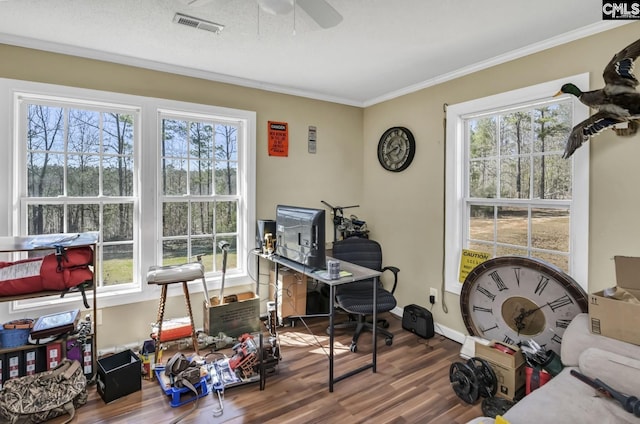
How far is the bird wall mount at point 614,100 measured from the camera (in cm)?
196

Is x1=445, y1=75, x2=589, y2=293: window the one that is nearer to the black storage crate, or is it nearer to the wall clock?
the wall clock

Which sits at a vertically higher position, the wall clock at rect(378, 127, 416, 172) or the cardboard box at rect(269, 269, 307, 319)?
the wall clock at rect(378, 127, 416, 172)

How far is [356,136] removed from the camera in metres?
4.38

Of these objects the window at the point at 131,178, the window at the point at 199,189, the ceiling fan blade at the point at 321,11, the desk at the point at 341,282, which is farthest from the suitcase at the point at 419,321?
the ceiling fan blade at the point at 321,11

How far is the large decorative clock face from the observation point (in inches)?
91.7

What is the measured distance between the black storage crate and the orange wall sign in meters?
2.35

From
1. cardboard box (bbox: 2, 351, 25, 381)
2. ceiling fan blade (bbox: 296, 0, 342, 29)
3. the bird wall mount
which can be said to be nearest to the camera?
ceiling fan blade (bbox: 296, 0, 342, 29)

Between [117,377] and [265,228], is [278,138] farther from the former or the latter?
[117,377]

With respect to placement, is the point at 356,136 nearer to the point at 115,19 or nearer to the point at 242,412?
the point at 115,19

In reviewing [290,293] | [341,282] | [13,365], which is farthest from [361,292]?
[13,365]

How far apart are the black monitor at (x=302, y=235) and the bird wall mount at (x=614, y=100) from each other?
1.80 m

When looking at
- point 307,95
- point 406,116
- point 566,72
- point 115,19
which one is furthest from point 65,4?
point 566,72

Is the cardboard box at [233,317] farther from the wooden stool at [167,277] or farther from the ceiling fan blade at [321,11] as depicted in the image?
the ceiling fan blade at [321,11]

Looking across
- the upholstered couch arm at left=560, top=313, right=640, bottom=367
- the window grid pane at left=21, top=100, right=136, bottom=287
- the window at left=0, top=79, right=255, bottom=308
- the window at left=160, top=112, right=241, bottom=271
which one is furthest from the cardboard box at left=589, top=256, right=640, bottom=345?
the window grid pane at left=21, top=100, right=136, bottom=287
